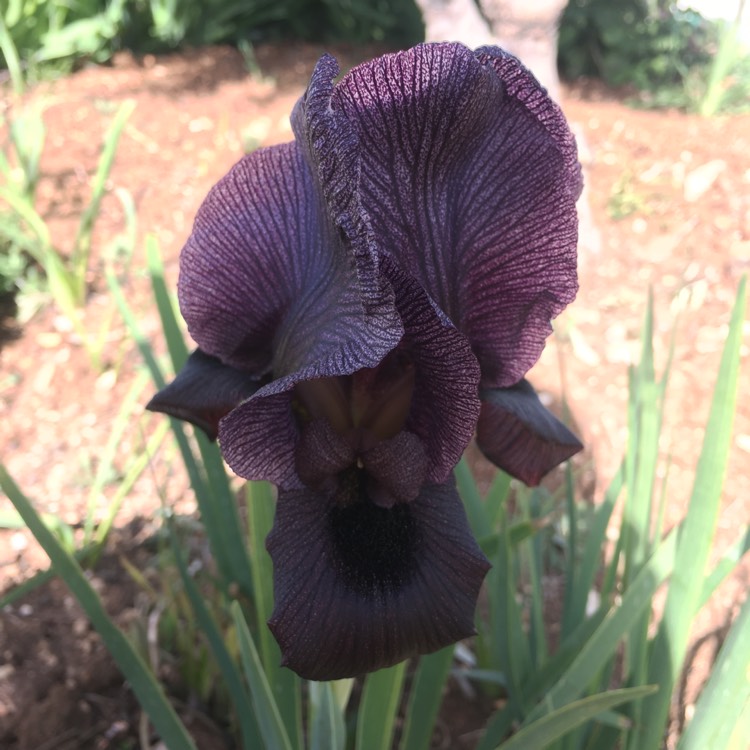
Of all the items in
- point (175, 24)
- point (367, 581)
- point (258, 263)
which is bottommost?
point (367, 581)

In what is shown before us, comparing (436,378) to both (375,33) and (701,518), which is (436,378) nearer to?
(701,518)

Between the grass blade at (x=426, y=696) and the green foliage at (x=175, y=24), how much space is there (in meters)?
3.92

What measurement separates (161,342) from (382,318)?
6.47ft

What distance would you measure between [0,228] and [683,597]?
2.12m

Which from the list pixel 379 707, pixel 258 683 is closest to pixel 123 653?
pixel 258 683

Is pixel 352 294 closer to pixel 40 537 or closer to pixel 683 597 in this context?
pixel 40 537

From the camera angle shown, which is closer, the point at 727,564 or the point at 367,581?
the point at 367,581

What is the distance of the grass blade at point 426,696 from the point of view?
859mm

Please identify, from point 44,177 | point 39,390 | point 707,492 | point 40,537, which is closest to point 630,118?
point 44,177

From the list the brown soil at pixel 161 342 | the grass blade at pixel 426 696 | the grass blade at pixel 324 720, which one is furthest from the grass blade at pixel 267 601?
the brown soil at pixel 161 342

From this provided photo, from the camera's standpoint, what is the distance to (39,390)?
2123mm

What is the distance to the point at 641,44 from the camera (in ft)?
14.7

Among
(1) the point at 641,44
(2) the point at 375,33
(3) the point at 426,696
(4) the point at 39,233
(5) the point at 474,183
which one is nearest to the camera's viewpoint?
(5) the point at 474,183

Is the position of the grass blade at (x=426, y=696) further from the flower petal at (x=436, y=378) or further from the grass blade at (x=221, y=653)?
the flower petal at (x=436, y=378)
